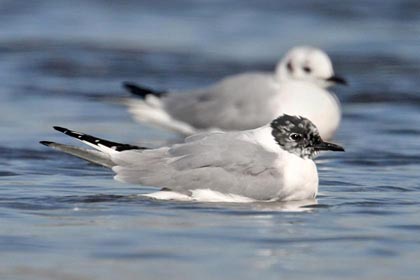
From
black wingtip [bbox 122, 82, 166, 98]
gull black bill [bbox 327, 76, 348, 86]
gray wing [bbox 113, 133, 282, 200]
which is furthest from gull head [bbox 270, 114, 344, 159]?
black wingtip [bbox 122, 82, 166, 98]

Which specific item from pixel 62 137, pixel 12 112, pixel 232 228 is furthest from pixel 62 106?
pixel 232 228

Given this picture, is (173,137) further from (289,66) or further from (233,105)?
(289,66)

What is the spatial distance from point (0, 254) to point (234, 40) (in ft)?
39.5

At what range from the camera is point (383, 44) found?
18.5 m

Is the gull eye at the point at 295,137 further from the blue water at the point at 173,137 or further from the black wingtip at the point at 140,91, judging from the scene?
the black wingtip at the point at 140,91

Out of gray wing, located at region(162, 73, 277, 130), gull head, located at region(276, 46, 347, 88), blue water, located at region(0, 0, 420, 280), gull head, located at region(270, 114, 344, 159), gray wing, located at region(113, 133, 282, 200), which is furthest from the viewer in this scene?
gull head, located at region(276, 46, 347, 88)

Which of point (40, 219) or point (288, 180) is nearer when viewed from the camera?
point (40, 219)

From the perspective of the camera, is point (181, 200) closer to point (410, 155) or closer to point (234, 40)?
point (410, 155)

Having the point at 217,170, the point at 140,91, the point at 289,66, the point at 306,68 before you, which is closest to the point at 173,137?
the point at 140,91

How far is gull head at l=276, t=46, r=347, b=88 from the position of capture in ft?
45.0

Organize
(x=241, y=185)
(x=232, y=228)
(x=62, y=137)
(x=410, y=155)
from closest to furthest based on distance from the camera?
(x=232, y=228), (x=241, y=185), (x=410, y=155), (x=62, y=137)

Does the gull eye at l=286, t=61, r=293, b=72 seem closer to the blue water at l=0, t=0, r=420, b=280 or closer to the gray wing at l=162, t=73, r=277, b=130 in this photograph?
the gray wing at l=162, t=73, r=277, b=130

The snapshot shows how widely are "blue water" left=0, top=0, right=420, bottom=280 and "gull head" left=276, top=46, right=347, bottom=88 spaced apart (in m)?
0.50

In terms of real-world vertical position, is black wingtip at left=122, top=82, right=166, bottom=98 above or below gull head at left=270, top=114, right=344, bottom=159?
above
